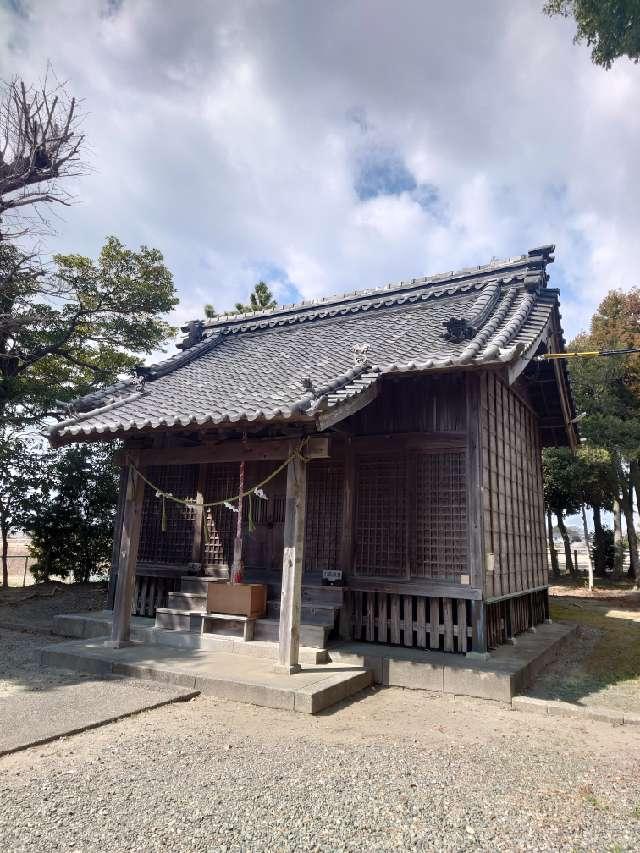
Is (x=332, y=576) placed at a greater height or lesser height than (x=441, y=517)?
lesser

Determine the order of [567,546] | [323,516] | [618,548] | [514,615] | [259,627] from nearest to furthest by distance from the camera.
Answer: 1. [259,627]
2. [323,516]
3. [514,615]
4. [567,546]
5. [618,548]

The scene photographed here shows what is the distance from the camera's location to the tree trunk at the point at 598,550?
942 inches

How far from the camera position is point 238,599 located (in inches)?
307

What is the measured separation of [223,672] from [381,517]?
3.06 m

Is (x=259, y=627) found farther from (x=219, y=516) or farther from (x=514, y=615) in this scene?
(x=514, y=615)

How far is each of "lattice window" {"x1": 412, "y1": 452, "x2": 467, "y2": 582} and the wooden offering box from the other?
2.26 metres

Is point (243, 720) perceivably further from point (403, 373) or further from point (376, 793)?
point (403, 373)

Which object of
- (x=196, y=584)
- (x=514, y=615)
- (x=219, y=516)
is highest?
(x=219, y=516)

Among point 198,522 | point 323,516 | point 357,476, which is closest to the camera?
point 357,476

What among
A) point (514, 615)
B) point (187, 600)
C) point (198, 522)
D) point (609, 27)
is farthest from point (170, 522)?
point (609, 27)

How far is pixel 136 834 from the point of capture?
10.4 ft

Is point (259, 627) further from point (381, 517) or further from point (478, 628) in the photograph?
point (478, 628)

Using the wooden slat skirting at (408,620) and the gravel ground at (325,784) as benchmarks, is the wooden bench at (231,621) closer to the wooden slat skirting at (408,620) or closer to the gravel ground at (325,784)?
the wooden slat skirting at (408,620)

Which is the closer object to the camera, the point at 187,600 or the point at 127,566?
the point at 127,566
